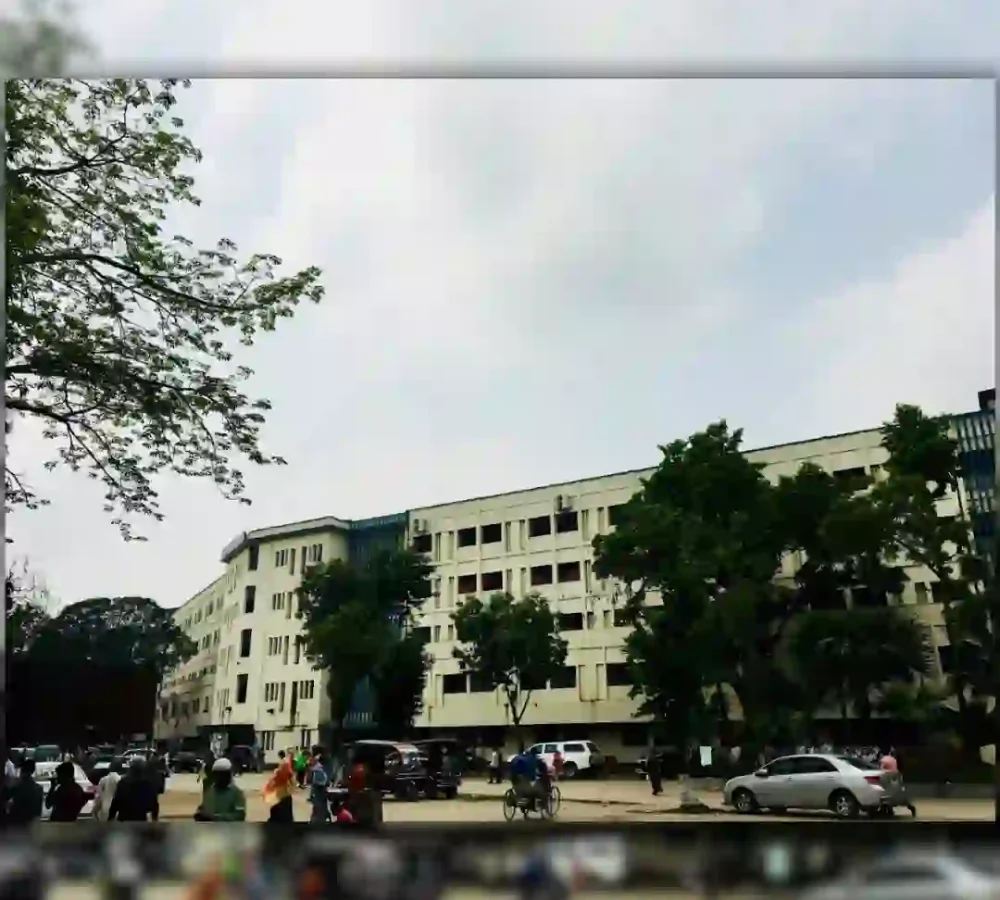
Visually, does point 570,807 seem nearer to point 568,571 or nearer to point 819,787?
point 819,787

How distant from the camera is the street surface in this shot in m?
8.90

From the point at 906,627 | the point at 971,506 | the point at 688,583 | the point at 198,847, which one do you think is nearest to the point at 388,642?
the point at 688,583

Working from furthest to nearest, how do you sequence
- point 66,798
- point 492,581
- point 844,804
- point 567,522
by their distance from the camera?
point 567,522
point 492,581
point 844,804
point 66,798

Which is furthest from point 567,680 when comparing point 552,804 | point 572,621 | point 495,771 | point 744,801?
point 552,804

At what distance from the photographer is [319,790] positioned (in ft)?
29.0

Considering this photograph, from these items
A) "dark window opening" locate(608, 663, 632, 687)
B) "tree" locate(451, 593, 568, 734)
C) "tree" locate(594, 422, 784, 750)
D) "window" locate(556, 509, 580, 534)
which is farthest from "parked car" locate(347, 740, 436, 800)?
"dark window opening" locate(608, 663, 632, 687)

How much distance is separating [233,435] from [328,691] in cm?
453

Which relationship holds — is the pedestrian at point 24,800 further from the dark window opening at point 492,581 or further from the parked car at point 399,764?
the dark window opening at point 492,581

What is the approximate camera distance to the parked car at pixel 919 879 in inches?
201

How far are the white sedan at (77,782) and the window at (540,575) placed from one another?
32.9 feet

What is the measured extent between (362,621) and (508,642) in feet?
20.3

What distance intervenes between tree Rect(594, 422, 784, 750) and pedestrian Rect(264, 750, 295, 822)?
21.8 feet

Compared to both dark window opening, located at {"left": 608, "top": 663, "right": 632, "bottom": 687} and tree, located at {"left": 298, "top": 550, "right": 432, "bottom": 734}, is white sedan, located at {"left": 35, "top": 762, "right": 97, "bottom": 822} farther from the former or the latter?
dark window opening, located at {"left": 608, "top": 663, "right": 632, "bottom": 687}

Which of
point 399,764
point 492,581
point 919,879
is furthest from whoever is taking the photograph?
point 492,581
